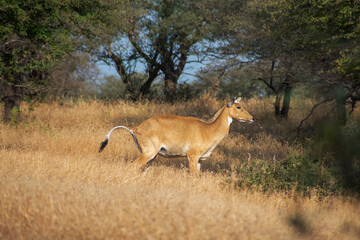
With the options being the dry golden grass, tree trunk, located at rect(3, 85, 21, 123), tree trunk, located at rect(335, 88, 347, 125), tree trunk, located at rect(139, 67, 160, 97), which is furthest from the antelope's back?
tree trunk, located at rect(139, 67, 160, 97)

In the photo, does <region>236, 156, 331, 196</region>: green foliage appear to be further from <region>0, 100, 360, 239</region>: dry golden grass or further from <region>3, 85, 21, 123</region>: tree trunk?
<region>3, 85, 21, 123</region>: tree trunk

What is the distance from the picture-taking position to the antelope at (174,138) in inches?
345

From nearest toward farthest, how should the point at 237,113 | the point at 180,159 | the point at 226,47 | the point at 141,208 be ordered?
the point at 141,208
the point at 237,113
the point at 180,159
the point at 226,47

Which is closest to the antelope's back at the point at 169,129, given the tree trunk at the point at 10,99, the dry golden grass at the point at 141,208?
the dry golden grass at the point at 141,208

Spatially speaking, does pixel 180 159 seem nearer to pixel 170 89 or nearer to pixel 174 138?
pixel 174 138

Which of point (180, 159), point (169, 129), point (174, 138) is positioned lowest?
point (180, 159)

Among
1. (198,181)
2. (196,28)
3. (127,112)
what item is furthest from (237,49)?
(198,181)

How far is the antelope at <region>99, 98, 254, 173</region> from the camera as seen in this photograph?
8.76m

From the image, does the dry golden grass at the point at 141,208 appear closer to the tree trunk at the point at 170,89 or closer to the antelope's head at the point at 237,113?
the antelope's head at the point at 237,113

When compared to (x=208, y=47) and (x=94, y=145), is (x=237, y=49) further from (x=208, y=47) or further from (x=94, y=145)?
(x=94, y=145)

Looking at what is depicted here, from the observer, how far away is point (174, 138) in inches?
351

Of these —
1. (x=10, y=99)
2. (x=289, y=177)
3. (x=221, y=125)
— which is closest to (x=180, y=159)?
(x=221, y=125)

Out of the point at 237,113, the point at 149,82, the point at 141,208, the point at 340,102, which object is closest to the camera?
the point at 141,208

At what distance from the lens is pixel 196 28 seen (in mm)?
21969
